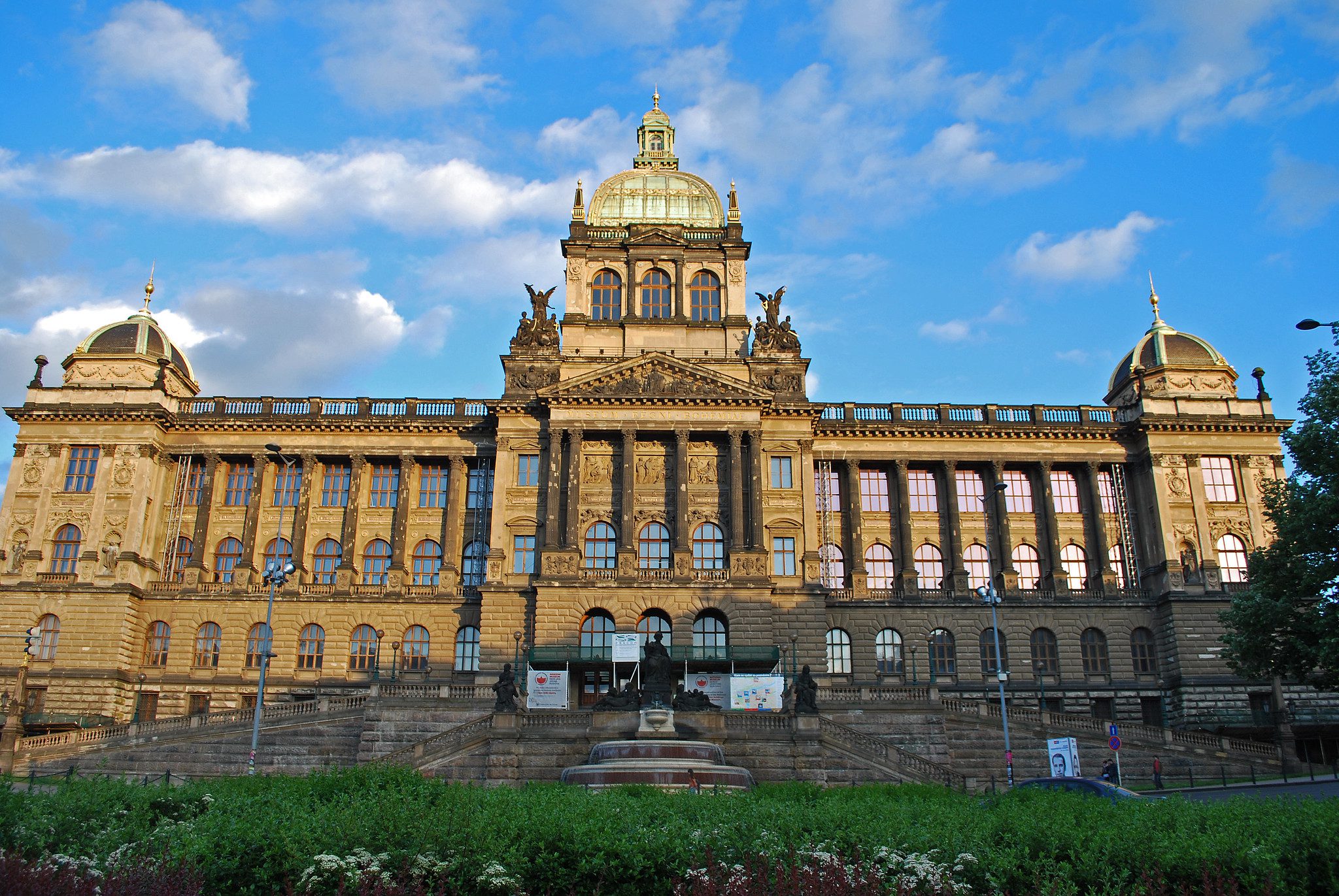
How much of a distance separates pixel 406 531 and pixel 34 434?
2205 centimetres

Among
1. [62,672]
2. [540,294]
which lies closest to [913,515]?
[540,294]

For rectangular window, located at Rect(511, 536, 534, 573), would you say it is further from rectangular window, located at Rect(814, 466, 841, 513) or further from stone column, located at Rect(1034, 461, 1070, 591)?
stone column, located at Rect(1034, 461, 1070, 591)

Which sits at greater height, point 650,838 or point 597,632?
point 597,632

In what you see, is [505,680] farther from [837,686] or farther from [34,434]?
[34,434]

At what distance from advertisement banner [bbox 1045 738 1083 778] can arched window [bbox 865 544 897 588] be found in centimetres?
2759

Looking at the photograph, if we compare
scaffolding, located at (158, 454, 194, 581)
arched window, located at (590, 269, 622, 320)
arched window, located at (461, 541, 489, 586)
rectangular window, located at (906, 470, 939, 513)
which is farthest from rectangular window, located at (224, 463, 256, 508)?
rectangular window, located at (906, 470, 939, 513)

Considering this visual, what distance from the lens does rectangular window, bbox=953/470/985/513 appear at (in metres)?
67.2

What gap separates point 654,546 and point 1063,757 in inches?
1085

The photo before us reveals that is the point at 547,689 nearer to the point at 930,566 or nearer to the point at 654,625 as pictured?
the point at 654,625

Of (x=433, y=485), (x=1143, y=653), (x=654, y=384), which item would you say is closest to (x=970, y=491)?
(x=1143, y=653)

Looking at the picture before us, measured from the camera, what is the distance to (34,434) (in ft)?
208

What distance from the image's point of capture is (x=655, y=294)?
6862 cm

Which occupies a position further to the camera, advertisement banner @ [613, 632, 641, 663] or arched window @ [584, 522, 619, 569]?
arched window @ [584, 522, 619, 569]

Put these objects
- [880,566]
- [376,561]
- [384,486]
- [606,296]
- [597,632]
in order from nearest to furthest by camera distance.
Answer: [597,632]
[376,561]
[880,566]
[384,486]
[606,296]
